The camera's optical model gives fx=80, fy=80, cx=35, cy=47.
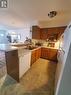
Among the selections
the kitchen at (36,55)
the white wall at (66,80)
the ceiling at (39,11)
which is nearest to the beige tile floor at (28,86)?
the kitchen at (36,55)

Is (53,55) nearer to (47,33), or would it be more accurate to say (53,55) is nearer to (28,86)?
(47,33)

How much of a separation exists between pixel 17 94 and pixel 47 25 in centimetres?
406

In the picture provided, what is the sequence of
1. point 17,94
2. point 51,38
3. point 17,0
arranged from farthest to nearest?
point 51,38 → point 17,0 → point 17,94

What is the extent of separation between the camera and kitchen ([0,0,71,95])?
2260mm

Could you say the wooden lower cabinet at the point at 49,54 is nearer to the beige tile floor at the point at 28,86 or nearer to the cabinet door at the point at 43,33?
the cabinet door at the point at 43,33

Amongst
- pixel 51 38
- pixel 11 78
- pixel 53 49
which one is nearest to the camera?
pixel 11 78

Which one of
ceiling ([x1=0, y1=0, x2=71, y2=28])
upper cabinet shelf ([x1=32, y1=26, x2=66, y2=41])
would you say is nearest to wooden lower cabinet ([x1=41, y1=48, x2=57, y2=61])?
upper cabinet shelf ([x1=32, y1=26, x2=66, y2=41])

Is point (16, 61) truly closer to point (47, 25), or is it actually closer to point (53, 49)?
point (53, 49)

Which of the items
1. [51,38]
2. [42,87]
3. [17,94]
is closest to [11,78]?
[17,94]

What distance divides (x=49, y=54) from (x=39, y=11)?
8.62 ft

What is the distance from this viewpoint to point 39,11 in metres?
3.34

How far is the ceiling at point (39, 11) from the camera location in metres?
2.64

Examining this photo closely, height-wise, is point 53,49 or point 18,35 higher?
point 18,35

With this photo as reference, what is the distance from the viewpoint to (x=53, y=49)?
476cm
